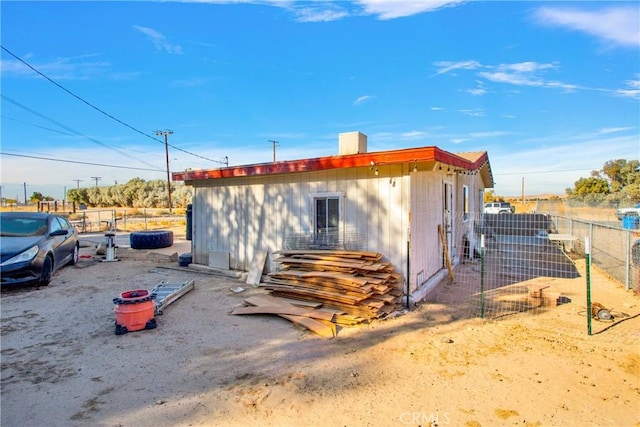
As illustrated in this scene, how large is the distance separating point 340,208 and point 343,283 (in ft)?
6.23

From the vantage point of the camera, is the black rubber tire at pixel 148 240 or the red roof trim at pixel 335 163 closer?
the red roof trim at pixel 335 163

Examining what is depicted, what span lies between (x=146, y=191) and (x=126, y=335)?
218 feet

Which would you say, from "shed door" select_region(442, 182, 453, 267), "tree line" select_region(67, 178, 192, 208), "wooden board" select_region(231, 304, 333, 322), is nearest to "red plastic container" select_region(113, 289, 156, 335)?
"wooden board" select_region(231, 304, 333, 322)

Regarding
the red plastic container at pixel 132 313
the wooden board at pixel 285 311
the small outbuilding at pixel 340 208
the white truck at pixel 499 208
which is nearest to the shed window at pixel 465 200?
the small outbuilding at pixel 340 208

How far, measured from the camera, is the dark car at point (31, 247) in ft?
23.6

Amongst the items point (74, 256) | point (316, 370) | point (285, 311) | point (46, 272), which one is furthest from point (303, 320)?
point (74, 256)

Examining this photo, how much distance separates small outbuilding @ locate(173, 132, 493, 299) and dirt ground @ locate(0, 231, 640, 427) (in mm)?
1598

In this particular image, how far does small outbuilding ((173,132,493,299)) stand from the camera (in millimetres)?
6680

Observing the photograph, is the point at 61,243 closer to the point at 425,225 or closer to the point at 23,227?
the point at 23,227

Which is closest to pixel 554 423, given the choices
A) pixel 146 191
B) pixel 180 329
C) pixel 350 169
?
pixel 180 329

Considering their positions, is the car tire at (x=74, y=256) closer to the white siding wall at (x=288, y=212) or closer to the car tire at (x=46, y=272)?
the car tire at (x=46, y=272)

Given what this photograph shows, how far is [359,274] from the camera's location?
625 cm

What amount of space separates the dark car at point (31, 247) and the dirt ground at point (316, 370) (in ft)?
3.36

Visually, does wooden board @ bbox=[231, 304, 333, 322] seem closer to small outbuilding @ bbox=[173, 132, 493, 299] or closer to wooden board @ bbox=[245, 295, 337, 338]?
wooden board @ bbox=[245, 295, 337, 338]
